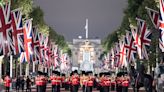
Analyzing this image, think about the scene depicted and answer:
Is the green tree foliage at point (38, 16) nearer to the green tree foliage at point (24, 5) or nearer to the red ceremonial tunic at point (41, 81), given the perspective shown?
the green tree foliage at point (24, 5)

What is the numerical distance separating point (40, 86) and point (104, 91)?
685 cm

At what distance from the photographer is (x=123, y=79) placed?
51000mm

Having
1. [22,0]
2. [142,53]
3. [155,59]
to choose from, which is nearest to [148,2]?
[155,59]

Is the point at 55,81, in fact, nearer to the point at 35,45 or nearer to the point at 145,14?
the point at 35,45

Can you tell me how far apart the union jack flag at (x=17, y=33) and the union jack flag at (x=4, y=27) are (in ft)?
8.11

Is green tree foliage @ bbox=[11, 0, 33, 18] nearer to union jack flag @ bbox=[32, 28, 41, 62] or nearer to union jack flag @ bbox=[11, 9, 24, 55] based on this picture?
union jack flag @ bbox=[32, 28, 41, 62]

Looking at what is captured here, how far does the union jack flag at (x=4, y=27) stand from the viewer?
126ft

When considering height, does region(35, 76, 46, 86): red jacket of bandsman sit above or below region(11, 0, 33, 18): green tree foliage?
below

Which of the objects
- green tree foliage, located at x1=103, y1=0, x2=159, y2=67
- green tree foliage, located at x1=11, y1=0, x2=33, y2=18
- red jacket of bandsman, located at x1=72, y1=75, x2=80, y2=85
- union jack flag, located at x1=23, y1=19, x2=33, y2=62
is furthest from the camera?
green tree foliage, located at x1=11, y1=0, x2=33, y2=18

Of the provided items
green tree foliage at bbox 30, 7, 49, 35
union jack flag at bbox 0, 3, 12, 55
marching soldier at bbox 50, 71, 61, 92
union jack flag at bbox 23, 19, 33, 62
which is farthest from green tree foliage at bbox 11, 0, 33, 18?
union jack flag at bbox 0, 3, 12, 55

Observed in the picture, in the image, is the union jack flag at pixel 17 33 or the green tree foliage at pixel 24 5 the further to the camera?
the green tree foliage at pixel 24 5

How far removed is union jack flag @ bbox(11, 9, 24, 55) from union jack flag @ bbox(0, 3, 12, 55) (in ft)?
8.11

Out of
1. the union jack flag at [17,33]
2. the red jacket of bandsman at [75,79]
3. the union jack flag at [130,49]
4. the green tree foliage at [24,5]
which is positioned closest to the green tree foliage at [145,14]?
the union jack flag at [130,49]

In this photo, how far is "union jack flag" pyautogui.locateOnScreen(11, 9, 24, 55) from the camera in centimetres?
4275
